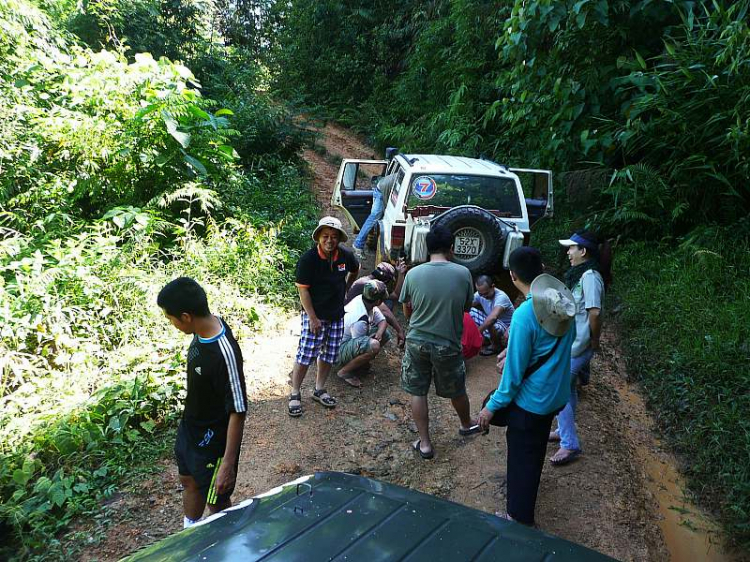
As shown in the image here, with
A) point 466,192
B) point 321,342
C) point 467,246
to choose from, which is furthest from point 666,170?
point 321,342

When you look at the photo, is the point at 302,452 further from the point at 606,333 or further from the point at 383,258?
the point at 606,333

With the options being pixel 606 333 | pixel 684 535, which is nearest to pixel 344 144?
pixel 606 333

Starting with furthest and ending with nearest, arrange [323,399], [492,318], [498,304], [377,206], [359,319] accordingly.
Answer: [377,206], [498,304], [492,318], [359,319], [323,399]

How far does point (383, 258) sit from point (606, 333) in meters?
2.75

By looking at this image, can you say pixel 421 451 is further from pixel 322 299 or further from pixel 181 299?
pixel 181 299

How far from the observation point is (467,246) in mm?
6000

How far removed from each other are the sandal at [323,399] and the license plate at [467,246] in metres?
2.06

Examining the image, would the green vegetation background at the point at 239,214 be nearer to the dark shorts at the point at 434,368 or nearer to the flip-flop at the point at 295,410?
the flip-flop at the point at 295,410

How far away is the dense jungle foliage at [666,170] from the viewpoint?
479 centimetres

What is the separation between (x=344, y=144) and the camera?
1723 cm

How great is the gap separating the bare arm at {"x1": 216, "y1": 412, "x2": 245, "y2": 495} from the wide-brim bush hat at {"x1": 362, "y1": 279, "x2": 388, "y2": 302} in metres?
2.54

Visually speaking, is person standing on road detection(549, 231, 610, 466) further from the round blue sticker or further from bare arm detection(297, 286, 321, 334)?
the round blue sticker

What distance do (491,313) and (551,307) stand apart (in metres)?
2.87

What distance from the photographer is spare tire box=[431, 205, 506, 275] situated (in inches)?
231
